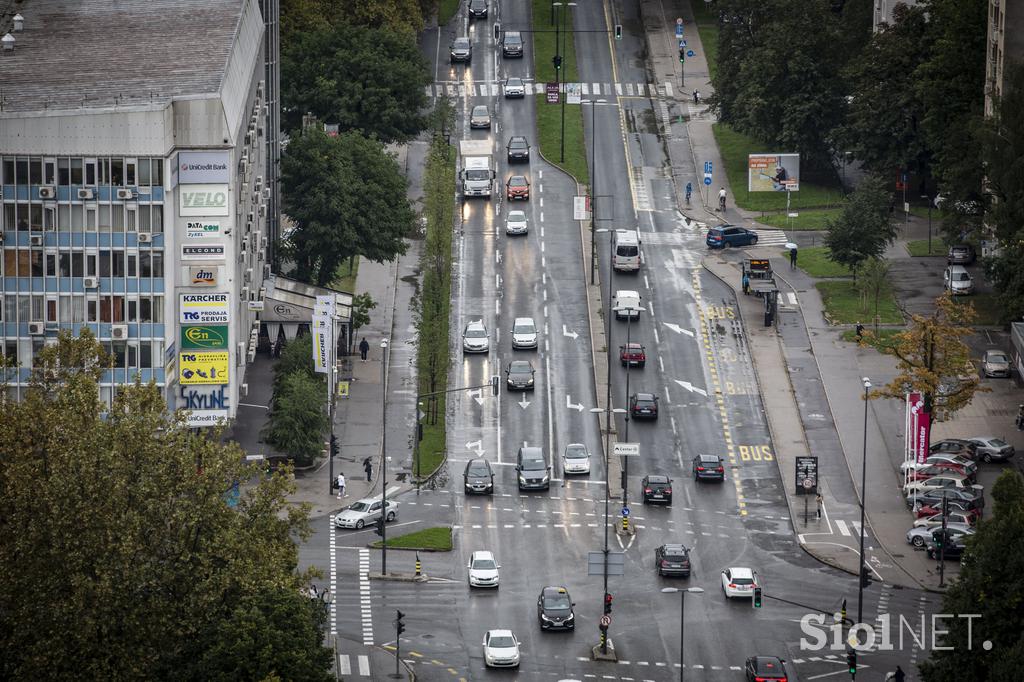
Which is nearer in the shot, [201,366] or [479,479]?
[201,366]

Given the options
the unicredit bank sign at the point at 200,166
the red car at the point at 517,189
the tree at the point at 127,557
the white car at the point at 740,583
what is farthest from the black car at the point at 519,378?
the tree at the point at 127,557

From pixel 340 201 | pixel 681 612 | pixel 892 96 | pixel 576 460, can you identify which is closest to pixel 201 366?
pixel 576 460

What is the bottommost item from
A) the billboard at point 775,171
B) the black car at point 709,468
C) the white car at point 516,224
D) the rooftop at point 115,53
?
the black car at point 709,468

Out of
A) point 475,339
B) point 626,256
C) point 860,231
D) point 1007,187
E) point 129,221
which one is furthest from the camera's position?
point 626,256

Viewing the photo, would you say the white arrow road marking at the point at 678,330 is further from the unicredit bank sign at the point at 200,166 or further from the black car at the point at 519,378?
the unicredit bank sign at the point at 200,166

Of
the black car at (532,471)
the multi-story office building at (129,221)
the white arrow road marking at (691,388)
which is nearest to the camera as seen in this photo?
the multi-story office building at (129,221)

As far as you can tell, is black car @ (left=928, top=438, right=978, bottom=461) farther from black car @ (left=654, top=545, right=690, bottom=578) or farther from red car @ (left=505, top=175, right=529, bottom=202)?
red car @ (left=505, top=175, right=529, bottom=202)

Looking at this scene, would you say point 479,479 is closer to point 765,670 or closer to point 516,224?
point 765,670

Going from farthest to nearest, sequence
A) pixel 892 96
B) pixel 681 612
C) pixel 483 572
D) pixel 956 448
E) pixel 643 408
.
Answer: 1. pixel 892 96
2. pixel 643 408
3. pixel 956 448
4. pixel 483 572
5. pixel 681 612
